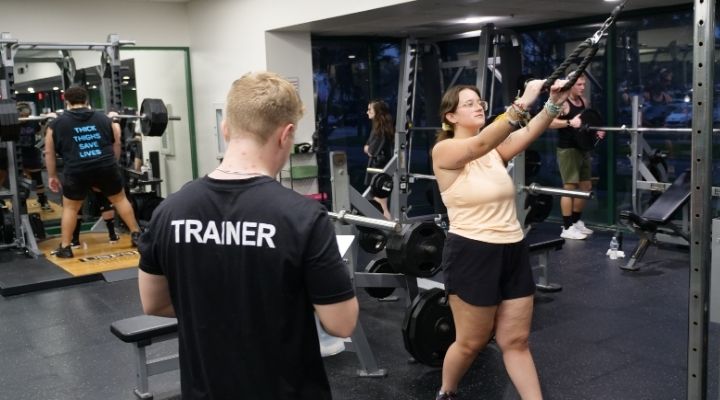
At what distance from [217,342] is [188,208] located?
24 cm

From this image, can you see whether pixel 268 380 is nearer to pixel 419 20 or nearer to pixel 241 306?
pixel 241 306

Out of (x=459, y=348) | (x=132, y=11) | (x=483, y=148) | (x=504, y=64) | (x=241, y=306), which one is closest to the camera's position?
(x=241, y=306)

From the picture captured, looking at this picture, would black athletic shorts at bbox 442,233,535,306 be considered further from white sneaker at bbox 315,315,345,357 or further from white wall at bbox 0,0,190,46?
white wall at bbox 0,0,190,46

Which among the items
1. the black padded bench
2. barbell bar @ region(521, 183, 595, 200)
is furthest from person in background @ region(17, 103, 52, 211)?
the black padded bench

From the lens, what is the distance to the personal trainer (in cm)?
518

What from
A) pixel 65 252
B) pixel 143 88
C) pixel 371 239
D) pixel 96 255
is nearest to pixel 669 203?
pixel 371 239

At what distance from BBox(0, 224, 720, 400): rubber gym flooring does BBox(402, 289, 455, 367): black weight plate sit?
0.12 m

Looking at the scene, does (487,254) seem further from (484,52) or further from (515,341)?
(484,52)

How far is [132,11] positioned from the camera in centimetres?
662

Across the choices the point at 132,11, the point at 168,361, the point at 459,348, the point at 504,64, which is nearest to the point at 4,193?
the point at 132,11

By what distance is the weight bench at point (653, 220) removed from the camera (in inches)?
183

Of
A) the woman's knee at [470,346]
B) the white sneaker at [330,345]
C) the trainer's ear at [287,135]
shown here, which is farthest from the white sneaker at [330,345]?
the trainer's ear at [287,135]

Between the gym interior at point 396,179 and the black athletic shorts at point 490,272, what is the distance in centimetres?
53

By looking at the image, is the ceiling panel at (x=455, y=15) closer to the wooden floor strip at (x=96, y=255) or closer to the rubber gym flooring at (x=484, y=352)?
the rubber gym flooring at (x=484, y=352)
